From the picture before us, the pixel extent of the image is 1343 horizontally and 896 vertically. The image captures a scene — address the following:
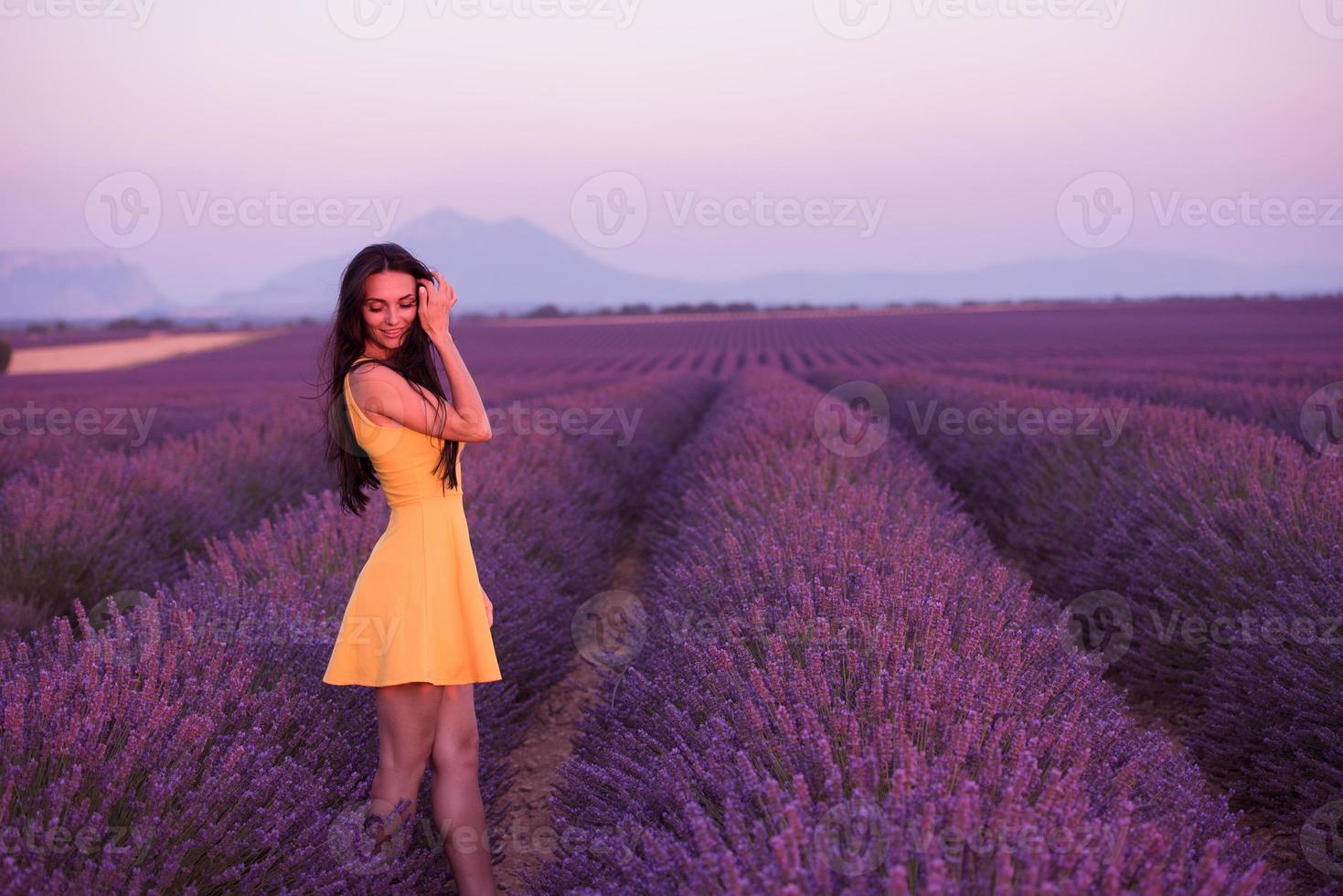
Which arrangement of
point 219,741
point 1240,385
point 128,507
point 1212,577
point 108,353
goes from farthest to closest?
point 108,353 → point 1240,385 → point 128,507 → point 1212,577 → point 219,741

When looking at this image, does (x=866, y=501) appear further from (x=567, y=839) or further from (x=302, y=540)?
Result: (x=302, y=540)

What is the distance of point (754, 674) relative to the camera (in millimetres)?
1632

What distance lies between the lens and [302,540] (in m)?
3.28

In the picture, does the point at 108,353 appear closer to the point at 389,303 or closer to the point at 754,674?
the point at 389,303

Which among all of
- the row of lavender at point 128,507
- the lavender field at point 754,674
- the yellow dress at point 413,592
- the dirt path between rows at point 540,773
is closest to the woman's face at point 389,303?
the yellow dress at point 413,592

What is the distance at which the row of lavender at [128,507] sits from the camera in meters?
4.16

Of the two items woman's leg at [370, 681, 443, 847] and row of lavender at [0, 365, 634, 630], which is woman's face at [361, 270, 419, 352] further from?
row of lavender at [0, 365, 634, 630]

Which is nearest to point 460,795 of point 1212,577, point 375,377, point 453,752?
point 453,752

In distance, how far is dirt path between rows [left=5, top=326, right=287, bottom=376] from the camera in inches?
1243

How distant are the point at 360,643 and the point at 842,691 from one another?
3.37 feet

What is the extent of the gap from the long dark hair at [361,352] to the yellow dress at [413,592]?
5 centimetres

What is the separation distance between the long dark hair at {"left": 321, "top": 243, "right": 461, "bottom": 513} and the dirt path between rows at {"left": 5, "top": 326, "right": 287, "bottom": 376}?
30.5 metres

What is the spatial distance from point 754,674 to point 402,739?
32.3 inches

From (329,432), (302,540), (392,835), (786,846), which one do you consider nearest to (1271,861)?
(786,846)
